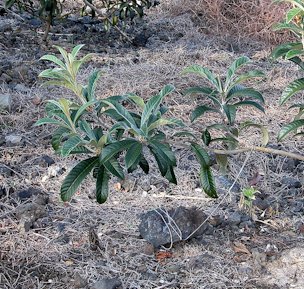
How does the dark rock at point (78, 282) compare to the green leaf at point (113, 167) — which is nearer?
the green leaf at point (113, 167)

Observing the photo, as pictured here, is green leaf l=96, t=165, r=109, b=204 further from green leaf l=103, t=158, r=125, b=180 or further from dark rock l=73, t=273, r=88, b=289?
dark rock l=73, t=273, r=88, b=289

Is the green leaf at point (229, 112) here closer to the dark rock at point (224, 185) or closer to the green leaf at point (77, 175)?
the green leaf at point (77, 175)

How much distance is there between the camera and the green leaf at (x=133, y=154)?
1.52 m

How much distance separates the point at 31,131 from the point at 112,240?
116cm

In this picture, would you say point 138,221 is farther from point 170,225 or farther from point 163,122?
point 163,122

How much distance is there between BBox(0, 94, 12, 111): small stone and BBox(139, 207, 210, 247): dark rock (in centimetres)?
144

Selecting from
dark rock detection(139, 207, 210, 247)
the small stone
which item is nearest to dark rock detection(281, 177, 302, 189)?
dark rock detection(139, 207, 210, 247)

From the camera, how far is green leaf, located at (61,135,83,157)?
149 centimetres

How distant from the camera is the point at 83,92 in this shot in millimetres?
1694

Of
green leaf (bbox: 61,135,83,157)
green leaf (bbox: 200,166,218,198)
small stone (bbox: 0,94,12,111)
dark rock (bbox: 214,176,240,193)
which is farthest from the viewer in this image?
small stone (bbox: 0,94,12,111)

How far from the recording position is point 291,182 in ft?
9.34

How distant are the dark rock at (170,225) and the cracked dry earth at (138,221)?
0.01 meters

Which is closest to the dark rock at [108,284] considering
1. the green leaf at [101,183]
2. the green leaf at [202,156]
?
the green leaf at [101,183]

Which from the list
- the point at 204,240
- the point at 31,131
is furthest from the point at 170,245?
the point at 31,131
